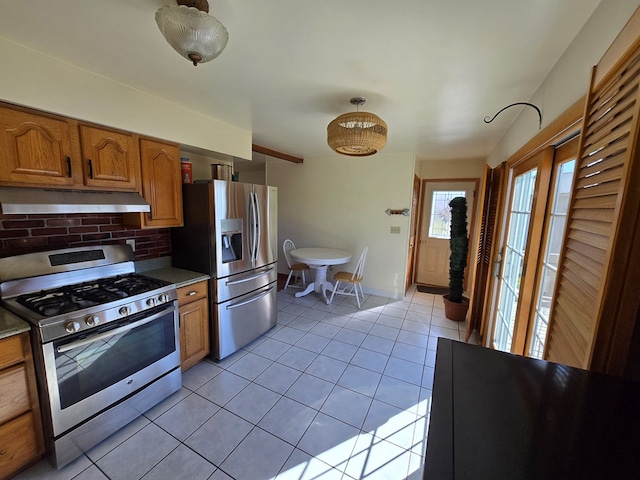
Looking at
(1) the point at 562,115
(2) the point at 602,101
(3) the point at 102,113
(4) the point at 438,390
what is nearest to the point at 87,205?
(3) the point at 102,113

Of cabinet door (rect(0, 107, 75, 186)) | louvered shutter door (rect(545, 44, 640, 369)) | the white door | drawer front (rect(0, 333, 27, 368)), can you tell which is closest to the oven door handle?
drawer front (rect(0, 333, 27, 368))

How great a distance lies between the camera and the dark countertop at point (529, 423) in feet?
1.69

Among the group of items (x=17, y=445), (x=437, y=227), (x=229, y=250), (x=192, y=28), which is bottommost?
(x=17, y=445)

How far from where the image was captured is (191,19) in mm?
1002

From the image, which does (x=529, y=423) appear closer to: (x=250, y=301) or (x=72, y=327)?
(x=72, y=327)

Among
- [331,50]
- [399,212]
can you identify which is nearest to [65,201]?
[331,50]

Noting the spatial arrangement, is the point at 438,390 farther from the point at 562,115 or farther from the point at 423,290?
the point at 423,290

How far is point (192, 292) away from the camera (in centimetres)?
221

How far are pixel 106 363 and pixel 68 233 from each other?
1023 millimetres

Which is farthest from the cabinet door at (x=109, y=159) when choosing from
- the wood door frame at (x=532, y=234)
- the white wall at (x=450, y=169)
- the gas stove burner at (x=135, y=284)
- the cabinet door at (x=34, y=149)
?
the white wall at (x=450, y=169)

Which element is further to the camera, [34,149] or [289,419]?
[289,419]

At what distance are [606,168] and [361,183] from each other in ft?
11.5

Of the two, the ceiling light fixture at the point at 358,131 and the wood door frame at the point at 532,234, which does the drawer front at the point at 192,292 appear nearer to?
the ceiling light fixture at the point at 358,131

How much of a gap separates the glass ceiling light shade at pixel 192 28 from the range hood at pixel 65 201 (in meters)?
1.28
